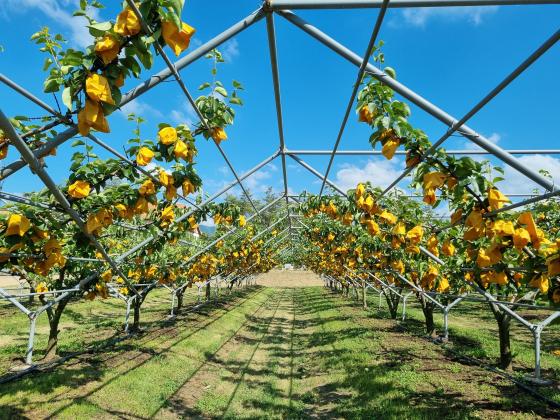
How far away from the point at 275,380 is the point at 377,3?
7240 millimetres

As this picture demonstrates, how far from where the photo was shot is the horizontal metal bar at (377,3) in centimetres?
227

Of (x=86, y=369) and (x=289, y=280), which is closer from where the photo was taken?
(x=86, y=369)

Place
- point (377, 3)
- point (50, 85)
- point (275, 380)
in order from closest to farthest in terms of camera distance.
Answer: point (50, 85), point (377, 3), point (275, 380)

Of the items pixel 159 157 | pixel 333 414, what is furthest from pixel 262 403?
pixel 159 157

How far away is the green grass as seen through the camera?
17.6ft

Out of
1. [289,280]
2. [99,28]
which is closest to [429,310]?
[99,28]

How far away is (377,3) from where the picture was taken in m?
2.55

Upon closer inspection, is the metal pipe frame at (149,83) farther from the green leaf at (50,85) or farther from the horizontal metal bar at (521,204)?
the horizontal metal bar at (521,204)

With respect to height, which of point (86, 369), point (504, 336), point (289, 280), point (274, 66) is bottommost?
point (289, 280)

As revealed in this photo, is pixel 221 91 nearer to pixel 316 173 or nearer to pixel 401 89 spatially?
pixel 401 89

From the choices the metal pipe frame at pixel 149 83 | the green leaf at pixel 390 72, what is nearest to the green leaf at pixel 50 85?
the metal pipe frame at pixel 149 83

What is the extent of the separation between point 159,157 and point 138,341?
7.32 m

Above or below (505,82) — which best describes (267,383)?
below

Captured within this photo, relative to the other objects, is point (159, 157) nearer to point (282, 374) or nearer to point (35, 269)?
point (35, 269)
